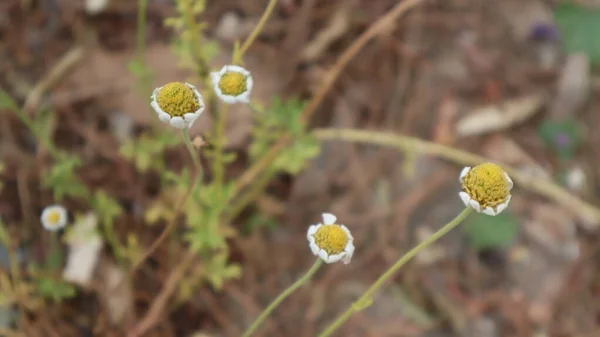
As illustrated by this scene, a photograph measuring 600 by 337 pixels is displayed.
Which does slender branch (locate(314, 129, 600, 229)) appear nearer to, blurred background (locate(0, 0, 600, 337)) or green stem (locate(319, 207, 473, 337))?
blurred background (locate(0, 0, 600, 337))

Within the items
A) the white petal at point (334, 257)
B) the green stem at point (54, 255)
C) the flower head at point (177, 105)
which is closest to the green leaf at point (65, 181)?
the green stem at point (54, 255)

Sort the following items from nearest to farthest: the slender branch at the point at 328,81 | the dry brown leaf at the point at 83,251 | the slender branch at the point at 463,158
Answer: the slender branch at the point at 328,81 → the dry brown leaf at the point at 83,251 → the slender branch at the point at 463,158

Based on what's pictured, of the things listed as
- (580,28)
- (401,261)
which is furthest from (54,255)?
(580,28)

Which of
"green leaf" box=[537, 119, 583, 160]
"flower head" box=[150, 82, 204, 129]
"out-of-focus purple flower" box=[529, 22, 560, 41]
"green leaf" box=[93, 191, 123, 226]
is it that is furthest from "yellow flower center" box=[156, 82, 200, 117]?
"out-of-focus purple flower" box=[529, 22, 560, 41]

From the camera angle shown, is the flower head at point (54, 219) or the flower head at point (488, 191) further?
the flower head at point (54, 219)

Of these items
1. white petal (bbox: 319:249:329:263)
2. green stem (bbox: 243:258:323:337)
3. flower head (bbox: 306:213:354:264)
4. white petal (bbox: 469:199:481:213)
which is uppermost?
white petal (bbox: 469:199:481:213)

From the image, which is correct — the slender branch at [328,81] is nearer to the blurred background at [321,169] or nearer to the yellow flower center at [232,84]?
the blurred background at [321,169]
